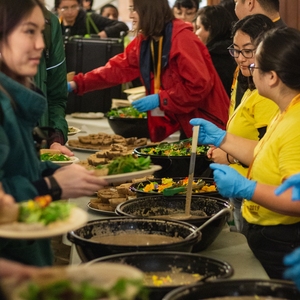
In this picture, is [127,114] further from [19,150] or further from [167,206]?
[19,150]

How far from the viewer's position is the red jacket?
4.07m

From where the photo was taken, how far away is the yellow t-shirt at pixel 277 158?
2.30 m

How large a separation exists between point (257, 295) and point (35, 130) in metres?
0.75

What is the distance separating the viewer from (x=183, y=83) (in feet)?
13.5

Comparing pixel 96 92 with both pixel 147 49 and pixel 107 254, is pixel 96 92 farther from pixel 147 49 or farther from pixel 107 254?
pixel 107 254

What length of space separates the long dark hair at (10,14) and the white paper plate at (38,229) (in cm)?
56

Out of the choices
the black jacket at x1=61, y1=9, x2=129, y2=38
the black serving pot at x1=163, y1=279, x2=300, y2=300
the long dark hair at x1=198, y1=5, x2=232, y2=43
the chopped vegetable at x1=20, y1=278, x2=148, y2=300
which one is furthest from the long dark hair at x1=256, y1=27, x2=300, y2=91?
the black jacket at x1=61, y1=9, x2=129, y2=38

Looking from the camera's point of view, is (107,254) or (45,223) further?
(107,254)

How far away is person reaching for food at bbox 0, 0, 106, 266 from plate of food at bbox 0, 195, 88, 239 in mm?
186

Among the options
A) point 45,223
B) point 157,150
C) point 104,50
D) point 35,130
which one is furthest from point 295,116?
point 104,50

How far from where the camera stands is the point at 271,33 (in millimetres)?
2494

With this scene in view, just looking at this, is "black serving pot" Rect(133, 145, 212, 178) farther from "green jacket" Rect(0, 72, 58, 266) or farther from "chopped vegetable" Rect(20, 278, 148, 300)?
"chopped vegetable" Rect(20, 278, 148, 300)

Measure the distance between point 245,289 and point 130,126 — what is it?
297cm

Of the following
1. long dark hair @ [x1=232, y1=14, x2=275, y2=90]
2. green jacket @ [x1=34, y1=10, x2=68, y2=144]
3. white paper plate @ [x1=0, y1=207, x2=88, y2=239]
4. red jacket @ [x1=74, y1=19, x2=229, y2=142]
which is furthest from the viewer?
red jacket @ [x1=74, y1=19, x2=229, y2=142]
